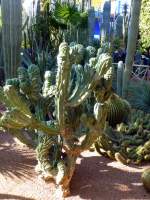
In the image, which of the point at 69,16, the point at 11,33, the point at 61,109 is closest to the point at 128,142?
the point at 61,109

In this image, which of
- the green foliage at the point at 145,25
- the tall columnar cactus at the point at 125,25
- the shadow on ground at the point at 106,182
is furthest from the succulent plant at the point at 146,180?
the tall columnar cactus at the point at 125,25

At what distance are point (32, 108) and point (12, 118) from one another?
60 centimetres

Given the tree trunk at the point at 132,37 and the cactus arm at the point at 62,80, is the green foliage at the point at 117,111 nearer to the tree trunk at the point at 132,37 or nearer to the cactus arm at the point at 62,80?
the tree trunk at the point at 132,37

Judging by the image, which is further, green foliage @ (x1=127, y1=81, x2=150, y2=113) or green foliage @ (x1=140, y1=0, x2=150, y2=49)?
green foliage @ (x1=140, y1=0, x2=150, y2=49)

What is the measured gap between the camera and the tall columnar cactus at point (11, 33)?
22.5 ft

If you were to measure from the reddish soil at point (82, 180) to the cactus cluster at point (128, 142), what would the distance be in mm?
115

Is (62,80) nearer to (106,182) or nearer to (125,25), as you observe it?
(106,182)

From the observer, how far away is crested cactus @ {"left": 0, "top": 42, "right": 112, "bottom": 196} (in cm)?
351

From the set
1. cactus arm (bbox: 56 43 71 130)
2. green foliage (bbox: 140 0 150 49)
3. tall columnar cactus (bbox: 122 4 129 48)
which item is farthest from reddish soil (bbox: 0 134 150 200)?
tall columnar cactus (bbox: 122 4 129 48)

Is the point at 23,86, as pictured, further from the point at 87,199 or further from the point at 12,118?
the point at 87,199

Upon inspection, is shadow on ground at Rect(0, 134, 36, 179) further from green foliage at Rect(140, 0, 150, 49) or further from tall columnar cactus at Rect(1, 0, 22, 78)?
green foliage at Rect(140, 0, 150, 49)

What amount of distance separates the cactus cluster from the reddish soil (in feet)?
0.38

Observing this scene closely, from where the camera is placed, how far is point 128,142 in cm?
484

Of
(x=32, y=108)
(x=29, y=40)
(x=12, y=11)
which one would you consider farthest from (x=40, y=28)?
(x=32, y=108)
